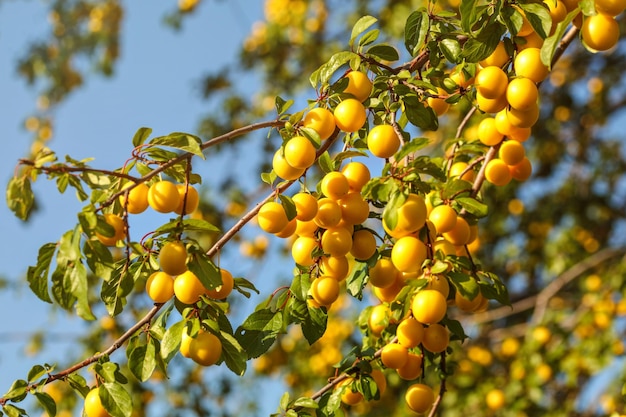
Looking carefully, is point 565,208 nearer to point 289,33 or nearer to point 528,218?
point 528,218

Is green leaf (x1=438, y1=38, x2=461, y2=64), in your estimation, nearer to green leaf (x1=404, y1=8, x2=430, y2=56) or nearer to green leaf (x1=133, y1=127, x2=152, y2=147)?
green leaf (x1=404, y1=8, x2=430, y2=56)

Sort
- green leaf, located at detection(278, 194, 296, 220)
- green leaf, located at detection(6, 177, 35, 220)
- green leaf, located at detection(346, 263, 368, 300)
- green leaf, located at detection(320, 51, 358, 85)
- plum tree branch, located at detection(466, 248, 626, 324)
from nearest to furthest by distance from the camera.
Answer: green leaf, located at detection(6, 177, 35, 220) < green leaf, located at detection(278, 194, 296, 220) < green leaf, located at detection(320, 51, 358, 85) < green leaf, located at detection(346, 263, 368, 300) < plum tree branch, located at detection(466, 248, 626, 324)

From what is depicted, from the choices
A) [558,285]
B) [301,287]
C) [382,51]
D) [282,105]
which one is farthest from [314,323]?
[558,285]

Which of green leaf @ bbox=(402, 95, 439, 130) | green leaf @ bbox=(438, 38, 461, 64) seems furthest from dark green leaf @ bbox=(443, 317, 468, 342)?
green leaf @ bbox=(438, 38, 461, 64)

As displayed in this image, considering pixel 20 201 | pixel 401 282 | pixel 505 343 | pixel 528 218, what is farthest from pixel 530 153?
pixel 20 201

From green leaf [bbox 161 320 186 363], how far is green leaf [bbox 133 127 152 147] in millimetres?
295

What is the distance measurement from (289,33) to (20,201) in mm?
4162

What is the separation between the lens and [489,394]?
126 inches

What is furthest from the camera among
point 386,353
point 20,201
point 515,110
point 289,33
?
point 289,33

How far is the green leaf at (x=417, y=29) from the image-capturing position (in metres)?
1.17

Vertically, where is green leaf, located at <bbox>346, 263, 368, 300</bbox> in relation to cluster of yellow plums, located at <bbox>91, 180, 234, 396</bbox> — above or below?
below

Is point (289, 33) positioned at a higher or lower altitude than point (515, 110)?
higher

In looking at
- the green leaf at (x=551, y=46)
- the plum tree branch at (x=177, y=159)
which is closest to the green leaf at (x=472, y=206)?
the green leaf at (x=551, y=46)

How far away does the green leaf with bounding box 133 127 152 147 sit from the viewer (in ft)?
3.43
